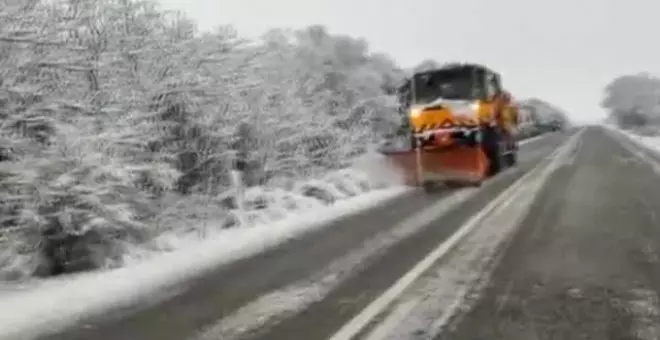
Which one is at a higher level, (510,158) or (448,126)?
(448,126)

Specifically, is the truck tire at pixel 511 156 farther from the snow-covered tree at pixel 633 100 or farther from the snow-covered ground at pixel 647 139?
the snow-covered tree at pixel 633 100

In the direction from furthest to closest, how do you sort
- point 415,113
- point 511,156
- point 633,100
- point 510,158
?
point 633,100 < point 511,156 < point 510,158 < point 415,113

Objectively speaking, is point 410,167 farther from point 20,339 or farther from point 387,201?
point 20,339

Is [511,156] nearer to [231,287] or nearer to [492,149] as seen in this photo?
[492,149]

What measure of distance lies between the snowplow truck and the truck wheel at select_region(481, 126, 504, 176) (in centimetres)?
5

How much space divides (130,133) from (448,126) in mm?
Answer: 11819

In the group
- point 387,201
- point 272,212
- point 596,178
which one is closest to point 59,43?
point 272,212

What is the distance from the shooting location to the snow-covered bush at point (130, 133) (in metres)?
8.24

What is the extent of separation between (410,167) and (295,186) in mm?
4657

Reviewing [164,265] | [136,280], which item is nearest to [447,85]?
[164,265]

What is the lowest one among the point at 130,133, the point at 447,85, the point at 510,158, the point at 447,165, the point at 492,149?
the point at 510,158

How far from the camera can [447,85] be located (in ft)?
66.7

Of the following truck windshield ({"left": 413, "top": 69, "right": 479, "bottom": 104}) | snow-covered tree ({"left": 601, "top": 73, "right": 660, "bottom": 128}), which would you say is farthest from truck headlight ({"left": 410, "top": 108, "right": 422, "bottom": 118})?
snow-covered tree ({"left": 601, "top": 73, "right": 660, "bottom": 128})

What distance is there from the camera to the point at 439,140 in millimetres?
19891
